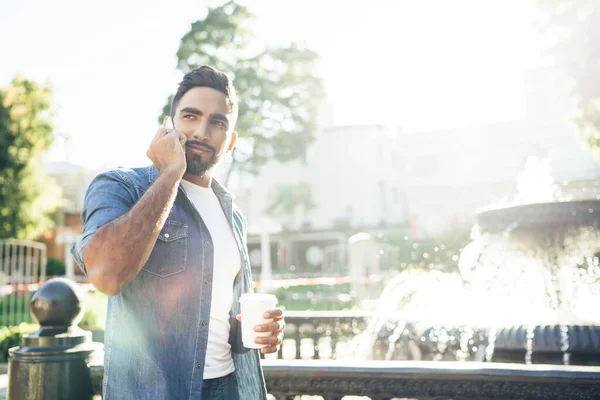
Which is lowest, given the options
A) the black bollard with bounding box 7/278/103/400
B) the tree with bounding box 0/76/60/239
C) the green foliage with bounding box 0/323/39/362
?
the green foliage with bounding box 0/323/39/362

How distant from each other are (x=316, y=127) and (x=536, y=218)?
1195 inches

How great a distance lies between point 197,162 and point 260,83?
99.6ft

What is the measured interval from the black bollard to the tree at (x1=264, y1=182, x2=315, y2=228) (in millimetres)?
41076

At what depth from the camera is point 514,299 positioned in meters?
5.31

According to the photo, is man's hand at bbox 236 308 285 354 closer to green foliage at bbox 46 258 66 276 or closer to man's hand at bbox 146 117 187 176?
man's hand at bbox 146 117 187 176

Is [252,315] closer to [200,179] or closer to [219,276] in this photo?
[219,276]

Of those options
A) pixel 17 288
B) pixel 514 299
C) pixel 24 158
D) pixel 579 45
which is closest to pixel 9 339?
pixel 17 288

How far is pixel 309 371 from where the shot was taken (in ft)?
7.48

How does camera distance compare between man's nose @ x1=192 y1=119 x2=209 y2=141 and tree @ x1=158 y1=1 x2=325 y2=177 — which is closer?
man's nose @ x1=192 y1=119 x2=209 y2=141

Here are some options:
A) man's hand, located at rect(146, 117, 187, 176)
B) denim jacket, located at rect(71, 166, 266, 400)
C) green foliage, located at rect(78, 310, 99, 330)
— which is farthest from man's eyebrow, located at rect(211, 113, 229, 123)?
green foliage, located at rect(78, 310, 99, 330)

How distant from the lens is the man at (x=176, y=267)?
5.62ft

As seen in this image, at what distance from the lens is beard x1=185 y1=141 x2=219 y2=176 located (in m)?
2.13

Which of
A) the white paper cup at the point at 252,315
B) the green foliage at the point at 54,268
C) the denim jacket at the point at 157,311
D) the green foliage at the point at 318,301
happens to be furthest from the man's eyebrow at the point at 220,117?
the green foliage at the point at 54,268

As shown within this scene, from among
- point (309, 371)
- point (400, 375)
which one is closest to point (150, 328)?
point (309, 371)
